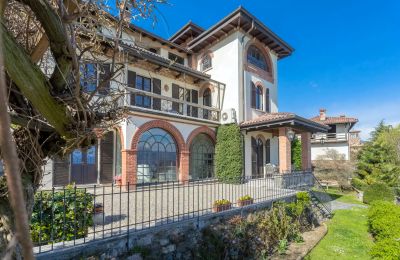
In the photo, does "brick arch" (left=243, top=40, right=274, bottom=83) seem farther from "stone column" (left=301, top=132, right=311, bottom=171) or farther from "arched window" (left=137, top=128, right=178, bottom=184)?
"arched window" (left=137, top=128, right=178, bottom=184)

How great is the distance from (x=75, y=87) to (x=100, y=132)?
3.02 ft

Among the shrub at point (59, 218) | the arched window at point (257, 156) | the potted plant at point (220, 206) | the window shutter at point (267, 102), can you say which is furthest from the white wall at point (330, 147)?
the shrub at point (59, 218)

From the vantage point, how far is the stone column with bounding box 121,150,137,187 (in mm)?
11172

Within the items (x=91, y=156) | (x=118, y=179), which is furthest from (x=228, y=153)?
(x=91, y=156)

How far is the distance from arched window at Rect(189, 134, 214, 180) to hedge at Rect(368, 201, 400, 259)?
336 inches

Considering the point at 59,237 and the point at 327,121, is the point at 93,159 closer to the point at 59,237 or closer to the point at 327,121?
the point at 59,237

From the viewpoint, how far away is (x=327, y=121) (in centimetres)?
3183

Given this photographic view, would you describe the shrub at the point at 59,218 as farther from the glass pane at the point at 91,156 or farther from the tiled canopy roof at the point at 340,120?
the tiled canopy roof at the point at 340,120

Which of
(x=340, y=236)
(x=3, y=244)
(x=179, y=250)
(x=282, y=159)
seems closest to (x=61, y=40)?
(x=3, y=244)

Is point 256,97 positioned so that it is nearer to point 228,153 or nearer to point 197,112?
point 197,112

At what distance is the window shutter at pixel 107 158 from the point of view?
40.4 ft

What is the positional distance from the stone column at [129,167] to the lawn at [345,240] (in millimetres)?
7633

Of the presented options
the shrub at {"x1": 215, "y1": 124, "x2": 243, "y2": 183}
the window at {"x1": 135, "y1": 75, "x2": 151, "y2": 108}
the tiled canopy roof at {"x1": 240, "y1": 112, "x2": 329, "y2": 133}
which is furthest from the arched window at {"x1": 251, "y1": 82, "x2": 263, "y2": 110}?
the window at {"x1": 135, "y1": 75, "x2": 151, "y2": 108}

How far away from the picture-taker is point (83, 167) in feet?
38.6
